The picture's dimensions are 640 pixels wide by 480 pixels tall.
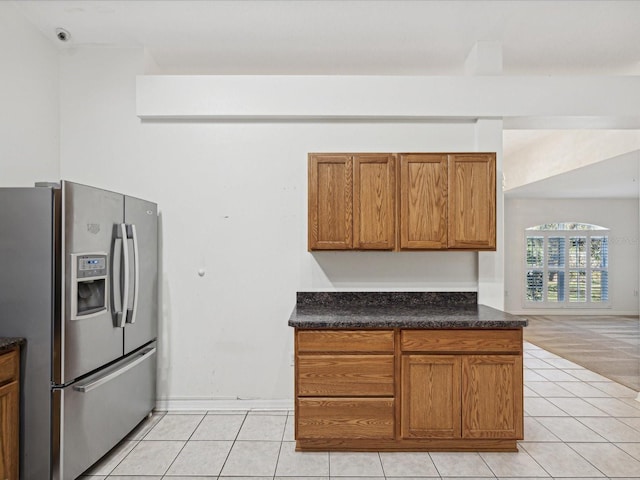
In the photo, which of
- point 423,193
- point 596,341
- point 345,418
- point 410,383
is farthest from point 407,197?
point 596,341

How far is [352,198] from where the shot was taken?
2.89m

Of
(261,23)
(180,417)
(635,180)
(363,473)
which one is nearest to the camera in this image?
(363,473)

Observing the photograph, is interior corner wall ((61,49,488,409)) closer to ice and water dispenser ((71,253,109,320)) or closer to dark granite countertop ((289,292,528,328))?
dark granite countertop ((289,292,528,328))

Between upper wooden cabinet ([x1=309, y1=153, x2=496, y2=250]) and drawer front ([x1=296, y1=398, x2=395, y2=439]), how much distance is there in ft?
3.56

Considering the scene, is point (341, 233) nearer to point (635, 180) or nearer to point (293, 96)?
point (293, 96)

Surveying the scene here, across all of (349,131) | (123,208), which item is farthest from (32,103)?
(349,131)

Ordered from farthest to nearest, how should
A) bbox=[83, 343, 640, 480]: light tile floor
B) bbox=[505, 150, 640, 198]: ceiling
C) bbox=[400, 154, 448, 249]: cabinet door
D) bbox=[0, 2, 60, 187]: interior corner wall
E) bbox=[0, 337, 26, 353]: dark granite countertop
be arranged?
bbox=[505, 150, 640, 198]: ceiling < bbox=[400, 154, 448, 249]: cabinet door < bbox=[0, 2, 60, 187]: interior corner wall < bbox=[83, 343, 640, 480]: light tile floor < bbox=[0, 337, 26, 353]: dark granite countertop

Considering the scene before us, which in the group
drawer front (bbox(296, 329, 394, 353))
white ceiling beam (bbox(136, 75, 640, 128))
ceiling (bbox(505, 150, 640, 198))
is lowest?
drawer front (bbox(296, 329, 394, 353))

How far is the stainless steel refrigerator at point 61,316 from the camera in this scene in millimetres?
2070

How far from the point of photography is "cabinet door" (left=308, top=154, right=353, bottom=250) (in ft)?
9.49

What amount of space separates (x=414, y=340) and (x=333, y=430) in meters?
0.78

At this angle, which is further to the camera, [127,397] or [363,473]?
[127,397]

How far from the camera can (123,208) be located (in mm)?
2619

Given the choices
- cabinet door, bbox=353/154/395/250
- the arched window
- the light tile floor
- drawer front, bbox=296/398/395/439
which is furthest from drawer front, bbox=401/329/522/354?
the arched window
